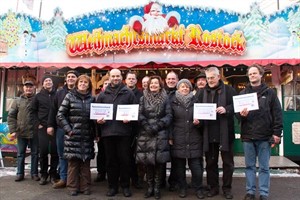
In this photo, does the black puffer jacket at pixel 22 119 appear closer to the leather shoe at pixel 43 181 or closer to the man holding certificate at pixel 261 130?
the leather shoe at pixel 43 181

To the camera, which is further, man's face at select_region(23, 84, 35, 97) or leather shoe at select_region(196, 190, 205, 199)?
man's face at select_region(23, 84, 35, 97)

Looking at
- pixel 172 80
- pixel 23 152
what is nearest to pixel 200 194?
pixel 172 80

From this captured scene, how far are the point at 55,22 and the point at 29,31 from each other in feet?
2.62

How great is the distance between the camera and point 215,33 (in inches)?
336

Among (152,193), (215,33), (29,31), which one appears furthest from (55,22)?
(152,193)

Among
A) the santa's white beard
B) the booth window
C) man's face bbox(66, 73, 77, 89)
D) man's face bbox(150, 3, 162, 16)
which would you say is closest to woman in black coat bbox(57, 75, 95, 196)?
man's face bbox(66, 73, 77, 89)

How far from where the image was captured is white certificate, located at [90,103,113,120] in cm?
482

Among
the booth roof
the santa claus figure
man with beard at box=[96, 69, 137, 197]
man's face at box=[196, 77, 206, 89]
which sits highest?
the santa claus figure

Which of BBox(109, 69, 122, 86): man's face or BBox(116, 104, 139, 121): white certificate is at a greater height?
BBox(109, 69, 122, 86): man's face

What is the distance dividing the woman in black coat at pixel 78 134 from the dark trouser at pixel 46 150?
74 centimetres

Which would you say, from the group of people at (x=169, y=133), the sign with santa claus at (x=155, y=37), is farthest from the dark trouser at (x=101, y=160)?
the sign with santa claus at (x=155, y=37)

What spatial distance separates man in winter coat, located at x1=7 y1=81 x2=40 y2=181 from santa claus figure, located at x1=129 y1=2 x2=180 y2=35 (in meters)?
3.88

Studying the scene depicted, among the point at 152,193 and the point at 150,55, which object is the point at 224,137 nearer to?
the point at 152,193

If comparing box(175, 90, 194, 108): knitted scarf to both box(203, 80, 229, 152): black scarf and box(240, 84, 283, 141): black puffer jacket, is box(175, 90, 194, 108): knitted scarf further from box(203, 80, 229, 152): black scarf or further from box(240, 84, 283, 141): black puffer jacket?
box(240, 84, 283, 141): black puffer jacket
